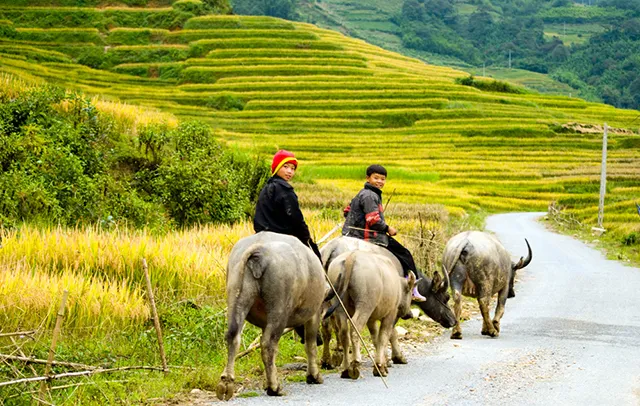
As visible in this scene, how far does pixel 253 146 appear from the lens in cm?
3391

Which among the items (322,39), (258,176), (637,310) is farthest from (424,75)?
(637,310)

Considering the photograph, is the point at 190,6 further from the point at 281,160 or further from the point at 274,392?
the point at 274,392

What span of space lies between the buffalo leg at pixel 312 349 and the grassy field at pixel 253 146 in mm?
854

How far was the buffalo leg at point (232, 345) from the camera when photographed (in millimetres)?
7402

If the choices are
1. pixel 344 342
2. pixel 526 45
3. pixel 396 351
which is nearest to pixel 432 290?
pixel 396 351

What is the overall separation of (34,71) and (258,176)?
48992 millimetres

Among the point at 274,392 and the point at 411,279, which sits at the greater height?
the point at 411,279

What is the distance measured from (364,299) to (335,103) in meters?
69.7

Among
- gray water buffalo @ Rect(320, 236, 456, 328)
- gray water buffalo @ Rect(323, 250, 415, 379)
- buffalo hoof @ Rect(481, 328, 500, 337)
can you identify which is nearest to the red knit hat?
gray water buffalo @ Rect(323, 250, 415, 379)

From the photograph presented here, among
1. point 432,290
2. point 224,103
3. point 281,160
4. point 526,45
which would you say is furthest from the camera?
point 526,45

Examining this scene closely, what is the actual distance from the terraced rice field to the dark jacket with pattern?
31380 millimetres

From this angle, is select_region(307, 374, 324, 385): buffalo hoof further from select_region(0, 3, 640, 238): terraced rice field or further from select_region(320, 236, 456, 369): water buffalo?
select_region(0, 3, 640, 238): terraced rice field

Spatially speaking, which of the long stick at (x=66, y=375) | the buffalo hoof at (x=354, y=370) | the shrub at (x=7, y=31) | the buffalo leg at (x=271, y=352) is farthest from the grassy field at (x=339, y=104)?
the long stick at (x=66, y=375)

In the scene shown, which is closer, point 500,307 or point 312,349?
point 312,349
